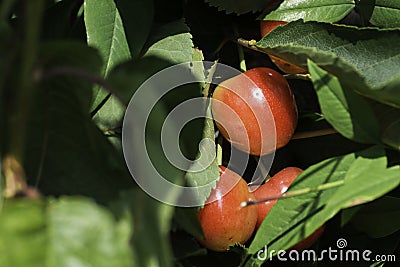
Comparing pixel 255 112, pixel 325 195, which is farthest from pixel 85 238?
pixel 255 112

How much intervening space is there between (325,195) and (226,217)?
0.12m

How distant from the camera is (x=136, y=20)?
566 mm

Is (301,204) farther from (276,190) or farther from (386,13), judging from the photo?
(386,13)

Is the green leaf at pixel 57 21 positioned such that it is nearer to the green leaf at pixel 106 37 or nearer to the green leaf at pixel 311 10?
the green leaf at pixel 106 37

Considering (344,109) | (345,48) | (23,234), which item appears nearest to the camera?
(23,234)

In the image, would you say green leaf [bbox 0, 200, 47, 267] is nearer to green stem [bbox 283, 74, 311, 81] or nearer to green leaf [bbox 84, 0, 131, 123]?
green leaf [bbox 84, 0, 131, 123]

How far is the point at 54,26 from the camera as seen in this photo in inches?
21.2

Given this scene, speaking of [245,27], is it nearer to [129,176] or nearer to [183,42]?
[183,42]

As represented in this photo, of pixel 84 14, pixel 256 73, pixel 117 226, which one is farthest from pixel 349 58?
pixel 117 226

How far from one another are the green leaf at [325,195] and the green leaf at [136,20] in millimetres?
165

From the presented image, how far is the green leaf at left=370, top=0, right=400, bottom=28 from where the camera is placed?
Result: 63cm

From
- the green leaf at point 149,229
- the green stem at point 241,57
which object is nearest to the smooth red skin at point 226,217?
the green stem at point 241,57

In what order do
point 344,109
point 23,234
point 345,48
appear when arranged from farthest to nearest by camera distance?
point 345,48, point 344,109, point 23,234

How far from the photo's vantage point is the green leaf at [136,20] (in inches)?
21.8
